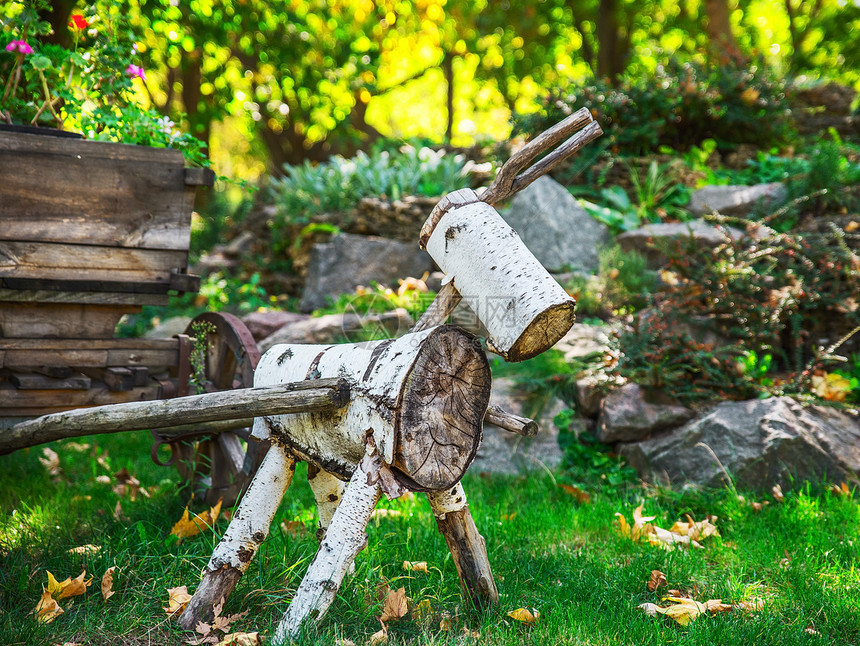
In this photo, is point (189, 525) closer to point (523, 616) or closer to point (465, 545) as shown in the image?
point (465, 545)

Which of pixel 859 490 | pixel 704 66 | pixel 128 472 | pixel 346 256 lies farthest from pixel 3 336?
pixel 704 66

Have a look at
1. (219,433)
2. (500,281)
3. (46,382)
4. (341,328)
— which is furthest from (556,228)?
(46,382)

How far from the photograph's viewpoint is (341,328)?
476cm

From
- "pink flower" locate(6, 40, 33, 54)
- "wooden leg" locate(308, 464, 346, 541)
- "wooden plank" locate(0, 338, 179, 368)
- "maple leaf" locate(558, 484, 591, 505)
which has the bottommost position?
"maple leaf" locate(558, 484, 591, 505)

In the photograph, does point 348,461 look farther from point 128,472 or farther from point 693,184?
point 693,184

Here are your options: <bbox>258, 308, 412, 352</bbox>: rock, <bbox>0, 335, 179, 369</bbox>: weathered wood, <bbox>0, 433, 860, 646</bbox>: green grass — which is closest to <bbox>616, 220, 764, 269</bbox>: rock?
<bbox>258, 308, 412, 352</bbox>: rock

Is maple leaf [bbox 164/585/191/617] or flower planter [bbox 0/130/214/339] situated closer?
maple leaf [bbox 164/585/191/617]

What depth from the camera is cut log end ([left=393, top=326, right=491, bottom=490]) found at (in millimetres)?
1827

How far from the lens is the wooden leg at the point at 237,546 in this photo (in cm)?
215

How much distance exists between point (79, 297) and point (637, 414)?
3071mm

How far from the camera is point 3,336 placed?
2881 millimetres

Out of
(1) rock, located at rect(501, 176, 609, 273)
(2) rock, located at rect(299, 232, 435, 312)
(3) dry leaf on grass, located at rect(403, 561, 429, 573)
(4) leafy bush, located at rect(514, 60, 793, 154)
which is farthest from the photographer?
(4) leafy bush, located at rect(514, 60, 793, 154)

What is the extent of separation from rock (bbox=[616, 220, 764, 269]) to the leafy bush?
67.5 inches

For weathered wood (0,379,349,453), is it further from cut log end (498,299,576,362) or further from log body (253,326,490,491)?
cut log end (498,299,576,362)
